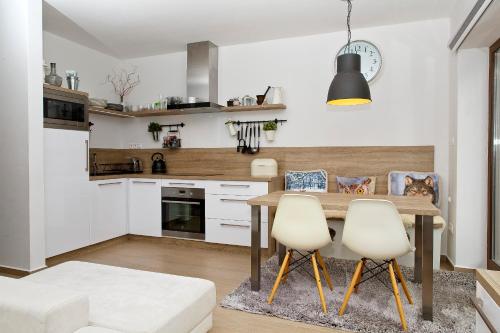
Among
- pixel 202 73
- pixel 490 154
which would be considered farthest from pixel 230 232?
pixel 490 154

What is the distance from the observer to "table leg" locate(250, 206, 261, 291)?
2.64m

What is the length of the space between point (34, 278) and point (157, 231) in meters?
2.32

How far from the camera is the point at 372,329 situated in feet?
6.82

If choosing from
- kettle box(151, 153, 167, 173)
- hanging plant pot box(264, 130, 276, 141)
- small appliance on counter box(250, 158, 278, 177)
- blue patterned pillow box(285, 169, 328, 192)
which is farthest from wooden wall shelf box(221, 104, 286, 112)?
kettle box(151, 153, 167, 173)

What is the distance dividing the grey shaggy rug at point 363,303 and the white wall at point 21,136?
199 centimetres

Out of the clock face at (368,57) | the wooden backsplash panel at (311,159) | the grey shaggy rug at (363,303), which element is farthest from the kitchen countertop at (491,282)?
the clock face at (368,57)

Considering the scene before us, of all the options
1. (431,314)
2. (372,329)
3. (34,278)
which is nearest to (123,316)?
(34,278)

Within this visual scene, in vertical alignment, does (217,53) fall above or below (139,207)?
above

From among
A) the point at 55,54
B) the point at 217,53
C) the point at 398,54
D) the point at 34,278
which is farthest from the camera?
the point at 217,53

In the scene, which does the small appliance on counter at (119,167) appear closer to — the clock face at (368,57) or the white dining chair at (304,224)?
the white dining chair at (304,224)

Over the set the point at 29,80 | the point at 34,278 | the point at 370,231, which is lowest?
the point at 34,278

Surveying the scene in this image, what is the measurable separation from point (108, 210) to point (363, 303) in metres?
3.06

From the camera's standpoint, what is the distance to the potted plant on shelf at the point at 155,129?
15.8 ft

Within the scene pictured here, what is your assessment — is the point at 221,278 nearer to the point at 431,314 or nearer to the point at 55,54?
the point at 431,314
